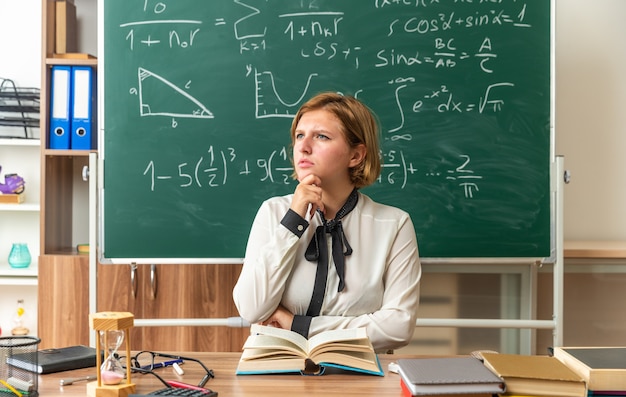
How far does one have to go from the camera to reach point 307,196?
2.09 meters

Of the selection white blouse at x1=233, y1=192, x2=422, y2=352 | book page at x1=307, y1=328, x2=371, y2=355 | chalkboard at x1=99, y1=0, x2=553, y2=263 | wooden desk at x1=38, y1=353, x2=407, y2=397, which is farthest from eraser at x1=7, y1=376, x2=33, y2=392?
chalkboard at x1=99, y1=0, x2=553, y2=263

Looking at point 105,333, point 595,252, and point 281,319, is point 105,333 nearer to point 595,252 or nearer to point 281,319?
point 281,319

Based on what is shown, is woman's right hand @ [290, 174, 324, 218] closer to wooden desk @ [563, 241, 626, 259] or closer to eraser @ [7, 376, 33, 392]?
eraser @ [7, 376, 33, 392]

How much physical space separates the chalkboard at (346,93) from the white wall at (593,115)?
0.54 m

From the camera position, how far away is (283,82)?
9.56ft

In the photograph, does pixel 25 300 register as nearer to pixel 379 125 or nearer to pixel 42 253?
pixel 42 253

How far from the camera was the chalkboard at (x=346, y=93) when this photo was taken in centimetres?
291

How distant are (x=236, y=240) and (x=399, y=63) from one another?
97 centimetres

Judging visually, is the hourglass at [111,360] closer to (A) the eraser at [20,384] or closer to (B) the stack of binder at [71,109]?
(A) the eraser at [20,384]

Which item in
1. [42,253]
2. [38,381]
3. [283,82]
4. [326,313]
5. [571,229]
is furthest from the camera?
[571,229]

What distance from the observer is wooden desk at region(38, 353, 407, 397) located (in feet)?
4.78

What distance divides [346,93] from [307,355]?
1.54m

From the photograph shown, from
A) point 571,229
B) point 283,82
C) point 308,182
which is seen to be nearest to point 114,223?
point 283,82

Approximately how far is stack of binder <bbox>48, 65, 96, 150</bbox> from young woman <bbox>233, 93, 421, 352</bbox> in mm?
1290
